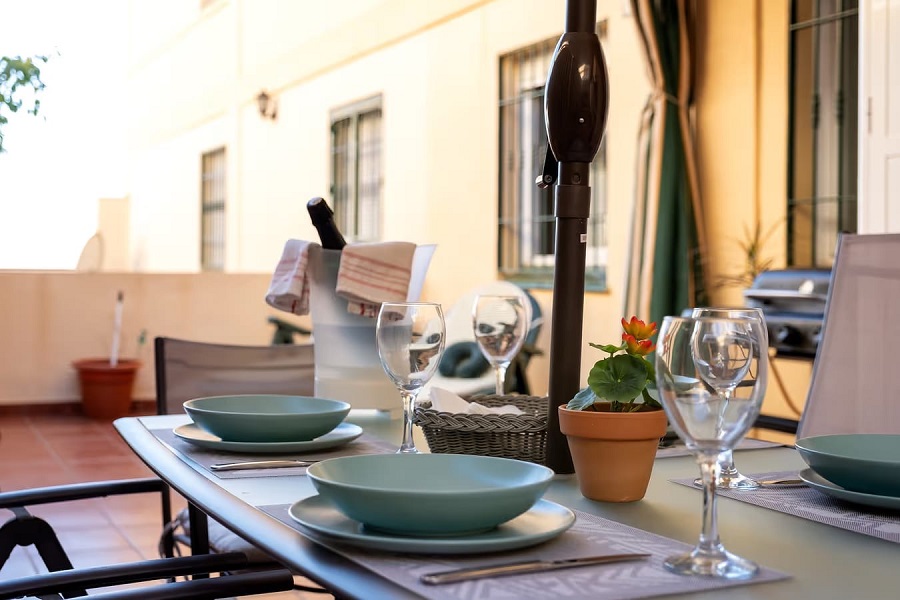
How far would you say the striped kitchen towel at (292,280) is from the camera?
186cm

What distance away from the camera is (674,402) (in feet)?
2.46

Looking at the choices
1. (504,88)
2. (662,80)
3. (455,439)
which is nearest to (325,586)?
(455,439)

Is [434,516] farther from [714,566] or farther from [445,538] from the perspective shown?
[714,566]

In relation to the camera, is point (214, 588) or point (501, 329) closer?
point (214, 588)

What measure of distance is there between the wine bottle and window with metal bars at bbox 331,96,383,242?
5.71m

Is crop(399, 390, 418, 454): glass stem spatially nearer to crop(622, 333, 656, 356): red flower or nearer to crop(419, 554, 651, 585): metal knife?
crop(622, 333, 656, 356): red flower

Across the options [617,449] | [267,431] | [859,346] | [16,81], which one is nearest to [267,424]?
[267,431]

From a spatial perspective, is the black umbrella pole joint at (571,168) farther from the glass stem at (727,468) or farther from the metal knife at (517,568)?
the metal knife at (517,568)

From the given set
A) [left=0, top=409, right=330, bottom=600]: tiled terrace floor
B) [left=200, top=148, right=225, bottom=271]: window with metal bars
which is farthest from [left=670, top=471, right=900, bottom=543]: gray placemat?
[left=200, top=148, right=225, bottom=271]: window with metal bars

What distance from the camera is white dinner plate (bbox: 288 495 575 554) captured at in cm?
78

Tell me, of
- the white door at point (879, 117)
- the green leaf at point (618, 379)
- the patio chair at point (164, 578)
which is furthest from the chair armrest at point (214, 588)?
the white door at point (879, 117)

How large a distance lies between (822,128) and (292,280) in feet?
9.67

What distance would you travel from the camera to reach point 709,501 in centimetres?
75

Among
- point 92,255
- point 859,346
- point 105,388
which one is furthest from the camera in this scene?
point 92,255
